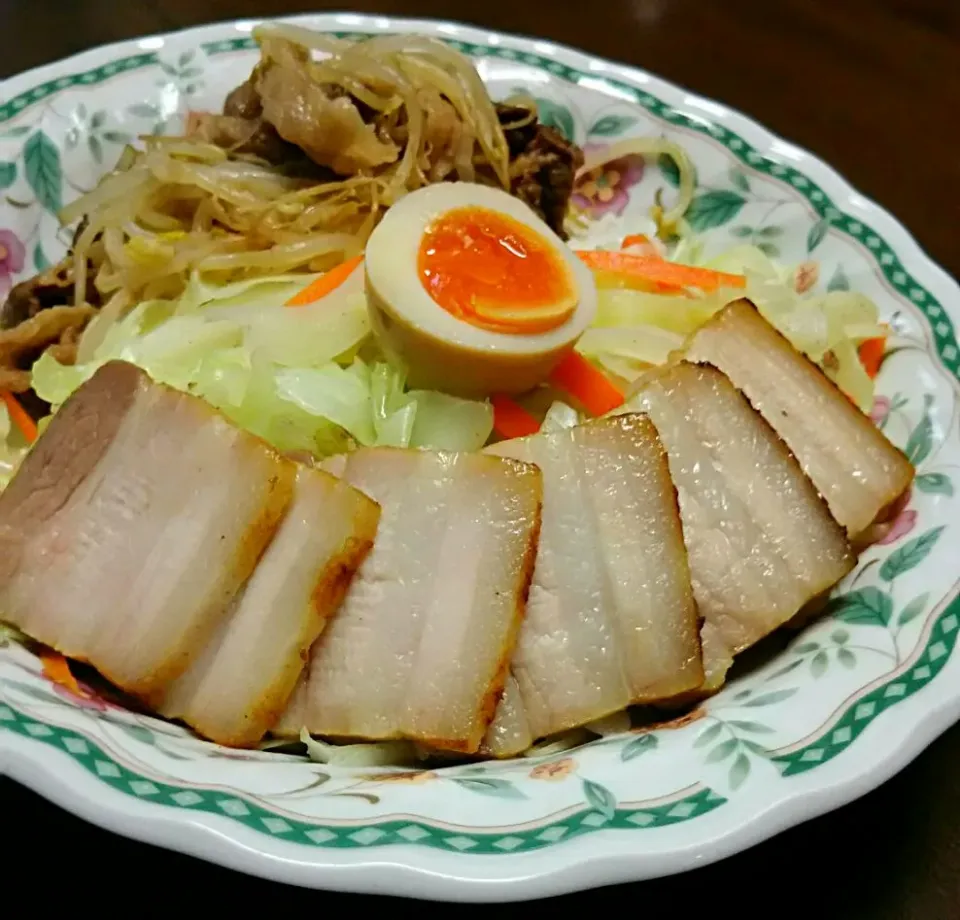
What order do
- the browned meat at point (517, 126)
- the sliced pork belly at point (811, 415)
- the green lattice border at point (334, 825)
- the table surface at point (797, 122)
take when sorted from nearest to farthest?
the green lattice border at point (334, 825) → the table surface at point (797, 122) → the sliced pork belly at point (811, 415) → the browned meat at point (517, 126)

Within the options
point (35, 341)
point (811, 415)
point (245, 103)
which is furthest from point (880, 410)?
point (35, 341)

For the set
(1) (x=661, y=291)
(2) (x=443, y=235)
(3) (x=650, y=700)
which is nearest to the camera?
(3) (x=650, y=700)

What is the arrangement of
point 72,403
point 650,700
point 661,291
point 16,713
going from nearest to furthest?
point 16,713
point 650,700
point 72,403
point 661,291

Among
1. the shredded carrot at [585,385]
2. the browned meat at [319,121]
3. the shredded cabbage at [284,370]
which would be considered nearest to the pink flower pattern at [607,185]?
the browned meat at [319,121]

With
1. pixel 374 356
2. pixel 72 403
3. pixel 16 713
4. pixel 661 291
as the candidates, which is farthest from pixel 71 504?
pixel 661 291

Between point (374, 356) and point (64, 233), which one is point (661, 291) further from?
point (64, 233)

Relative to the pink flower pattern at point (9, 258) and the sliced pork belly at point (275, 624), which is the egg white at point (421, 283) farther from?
the pink flower pattern at point (9, 258)
